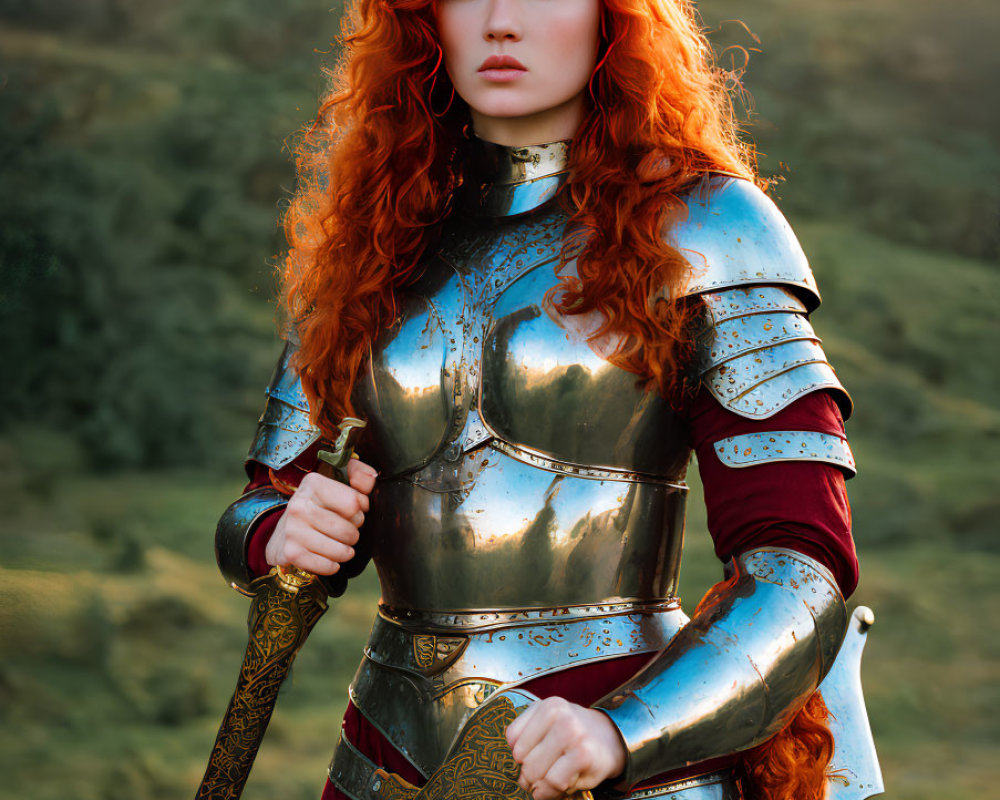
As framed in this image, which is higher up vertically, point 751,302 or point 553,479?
point 751,302

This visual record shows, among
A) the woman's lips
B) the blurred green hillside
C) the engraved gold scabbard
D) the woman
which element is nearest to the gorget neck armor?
the woman

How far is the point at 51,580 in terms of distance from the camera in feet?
14.5

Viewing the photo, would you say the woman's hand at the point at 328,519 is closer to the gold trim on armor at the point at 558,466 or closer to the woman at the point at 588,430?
the woman at the point at 588,430

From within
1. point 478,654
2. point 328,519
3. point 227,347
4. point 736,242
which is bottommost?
point 478,654

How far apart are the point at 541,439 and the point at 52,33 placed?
5.29 meters

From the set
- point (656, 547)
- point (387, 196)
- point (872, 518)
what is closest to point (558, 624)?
point (656, 547)

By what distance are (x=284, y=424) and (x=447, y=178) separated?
37 cm

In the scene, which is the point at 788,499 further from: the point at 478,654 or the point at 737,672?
the point at 478,654

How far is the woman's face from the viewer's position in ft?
4.35

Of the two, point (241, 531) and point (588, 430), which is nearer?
point (588, 430)

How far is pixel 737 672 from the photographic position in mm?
1150

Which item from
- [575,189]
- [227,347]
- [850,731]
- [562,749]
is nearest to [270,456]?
[575,189]

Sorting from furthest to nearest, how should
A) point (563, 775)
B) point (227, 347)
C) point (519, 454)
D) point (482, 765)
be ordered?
point (227, 347) → point (519, 454) → point (482, 765) → point (563, 775)

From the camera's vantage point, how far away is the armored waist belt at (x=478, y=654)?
1.28 m
